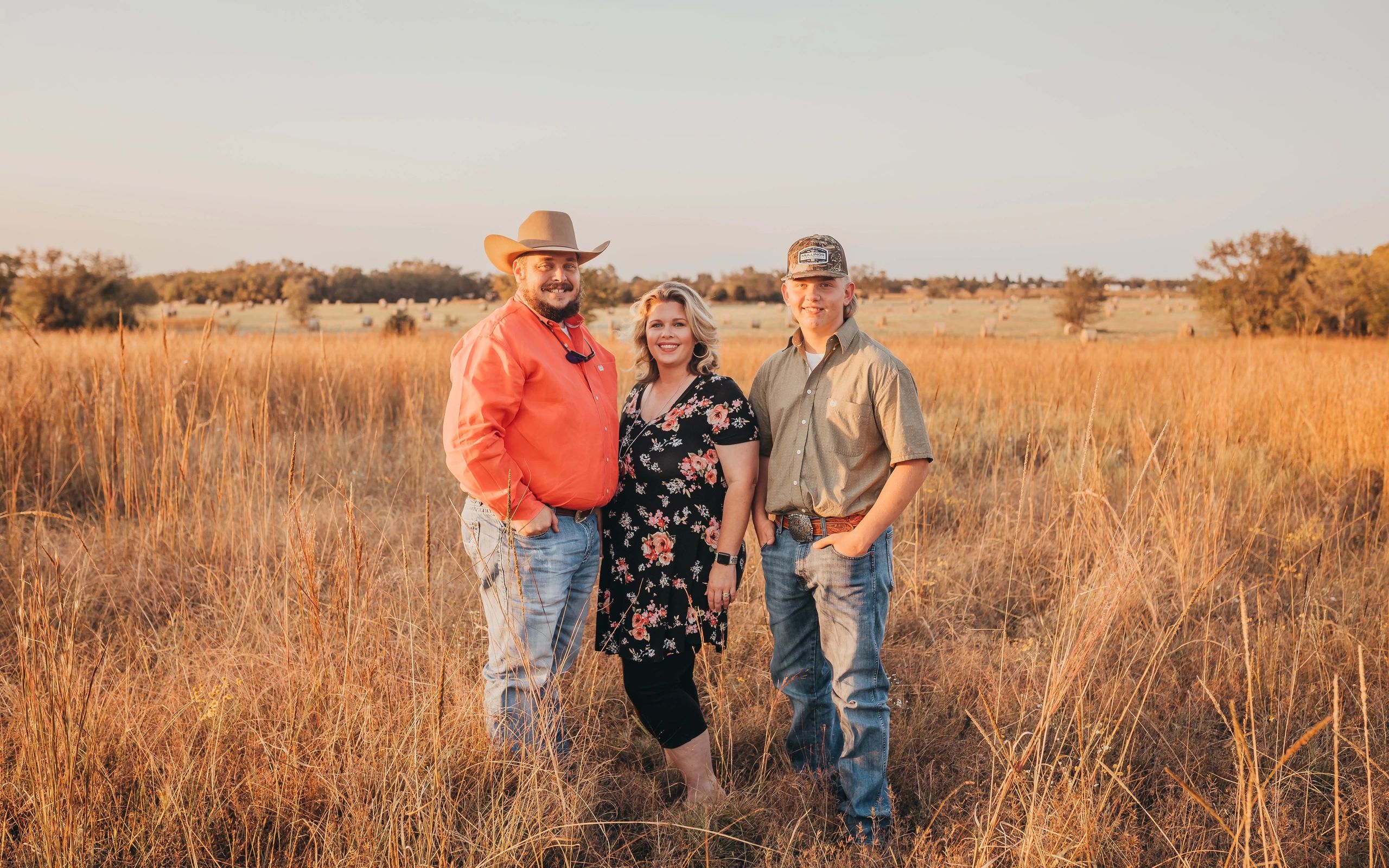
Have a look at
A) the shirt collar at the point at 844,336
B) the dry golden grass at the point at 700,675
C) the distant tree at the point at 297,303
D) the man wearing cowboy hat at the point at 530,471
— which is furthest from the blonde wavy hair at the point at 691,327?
the distant tree at the point at 297,303

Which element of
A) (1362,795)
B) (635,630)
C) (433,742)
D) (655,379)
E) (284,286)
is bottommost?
(1362,795)

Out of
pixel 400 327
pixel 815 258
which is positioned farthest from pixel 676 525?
pixel 400 327

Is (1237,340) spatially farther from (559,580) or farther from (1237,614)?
(559,580)

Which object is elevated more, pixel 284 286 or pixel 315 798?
pixel 284 286

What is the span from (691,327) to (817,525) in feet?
2.67

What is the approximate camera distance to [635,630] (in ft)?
8.26

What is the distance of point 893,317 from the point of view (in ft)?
105

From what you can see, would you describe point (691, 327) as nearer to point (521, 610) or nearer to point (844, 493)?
point (844, 493)

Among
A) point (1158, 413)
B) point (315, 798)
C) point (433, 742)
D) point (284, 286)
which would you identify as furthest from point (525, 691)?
point (284, 286)

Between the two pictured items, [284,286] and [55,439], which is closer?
[55,439]

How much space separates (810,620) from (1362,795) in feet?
6.60

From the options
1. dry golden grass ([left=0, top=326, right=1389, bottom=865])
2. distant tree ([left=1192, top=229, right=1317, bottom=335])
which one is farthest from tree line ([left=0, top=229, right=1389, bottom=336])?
dry golden grass ([left=0, top=326, right=1389, bottom=865])

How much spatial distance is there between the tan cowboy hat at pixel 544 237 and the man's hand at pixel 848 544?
1.30 m

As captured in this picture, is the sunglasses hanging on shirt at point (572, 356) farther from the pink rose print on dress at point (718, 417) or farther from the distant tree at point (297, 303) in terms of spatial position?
the distant tree at point (297, 303)
